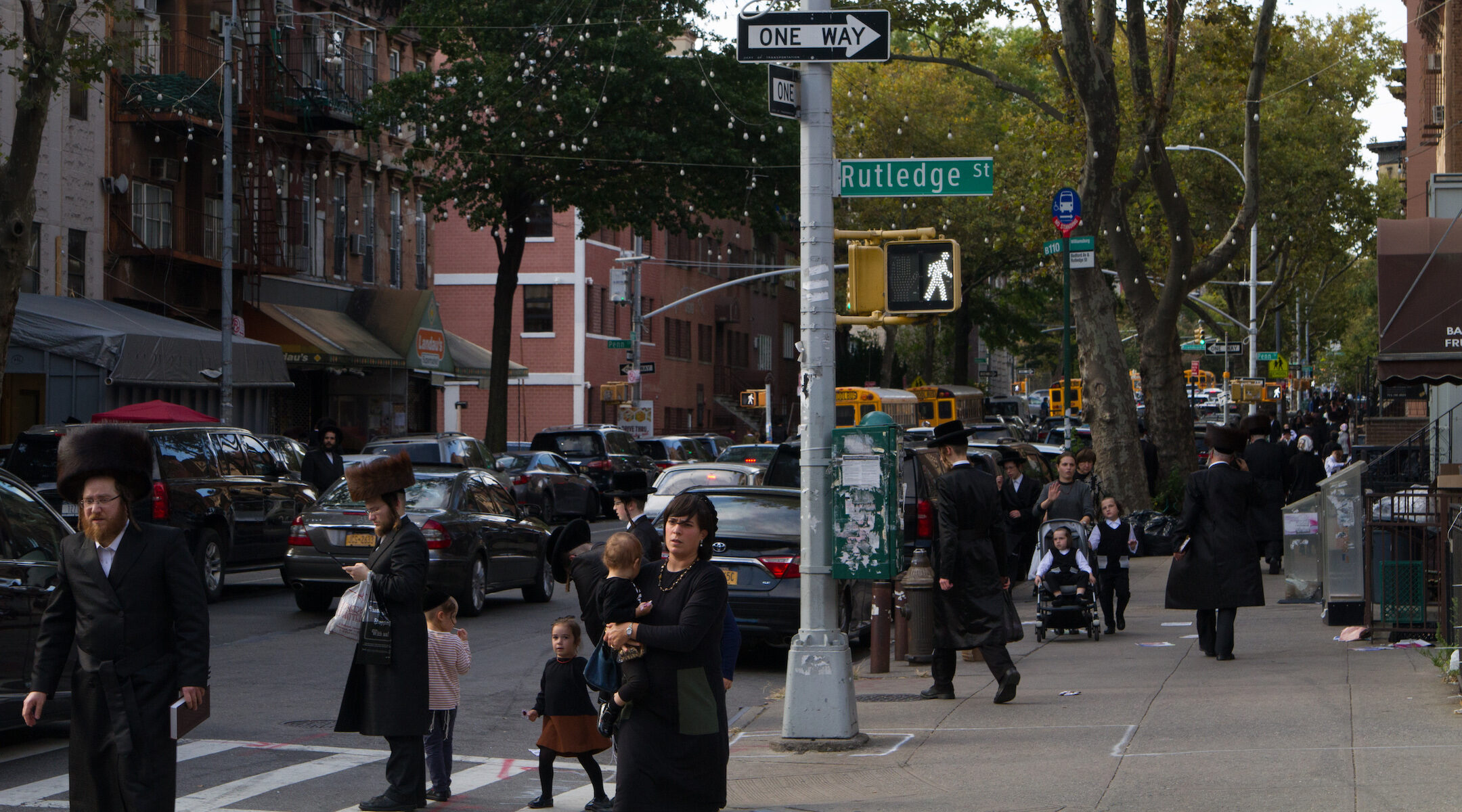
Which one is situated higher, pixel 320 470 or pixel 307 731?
pixel 320 470

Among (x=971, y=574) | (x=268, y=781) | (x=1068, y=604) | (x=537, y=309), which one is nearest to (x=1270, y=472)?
(x=1068, y=604)

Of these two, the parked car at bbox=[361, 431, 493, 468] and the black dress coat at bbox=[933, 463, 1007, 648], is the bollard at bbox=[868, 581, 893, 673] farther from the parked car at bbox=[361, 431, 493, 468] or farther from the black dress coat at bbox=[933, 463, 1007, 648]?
the parked car at bbox=[361, 431, 493, 468]

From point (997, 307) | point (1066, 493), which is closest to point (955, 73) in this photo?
point (997, 307)

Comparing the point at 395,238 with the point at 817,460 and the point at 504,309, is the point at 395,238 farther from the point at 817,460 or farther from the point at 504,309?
the point at 817,460

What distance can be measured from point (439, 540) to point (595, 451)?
19363mm

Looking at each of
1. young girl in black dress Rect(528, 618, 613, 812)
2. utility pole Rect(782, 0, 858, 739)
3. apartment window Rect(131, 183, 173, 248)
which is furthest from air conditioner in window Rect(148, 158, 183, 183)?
young girl in black dress Rect(528, 618, 613, 812)

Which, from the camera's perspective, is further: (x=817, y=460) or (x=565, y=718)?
(x=817, y=460)

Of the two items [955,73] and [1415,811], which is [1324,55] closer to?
[955,73]

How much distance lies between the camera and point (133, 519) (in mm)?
6270

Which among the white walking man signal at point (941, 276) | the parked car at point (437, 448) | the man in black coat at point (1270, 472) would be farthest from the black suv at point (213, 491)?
the man in black coat at point (1270, 472)

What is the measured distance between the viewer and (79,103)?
29.5m

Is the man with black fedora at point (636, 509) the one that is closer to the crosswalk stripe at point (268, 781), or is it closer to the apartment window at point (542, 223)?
the crosswalk stripe at point (268, 781)

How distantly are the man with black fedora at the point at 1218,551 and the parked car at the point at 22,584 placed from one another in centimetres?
791

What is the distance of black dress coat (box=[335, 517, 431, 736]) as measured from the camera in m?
7.52
